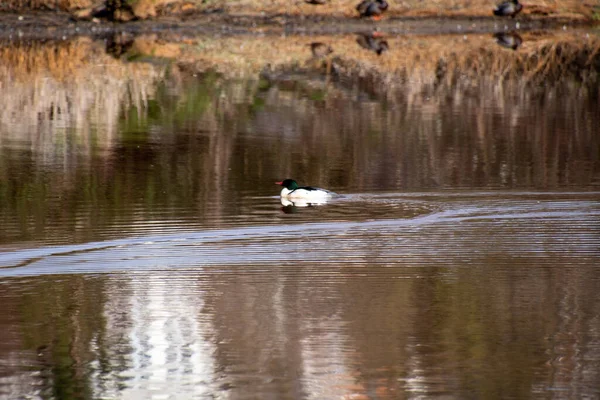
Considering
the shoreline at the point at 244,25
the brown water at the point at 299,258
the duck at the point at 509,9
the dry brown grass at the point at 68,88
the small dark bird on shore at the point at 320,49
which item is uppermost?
the duck at the point at 509,9

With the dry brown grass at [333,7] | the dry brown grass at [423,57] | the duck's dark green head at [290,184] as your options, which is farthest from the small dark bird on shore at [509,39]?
the duck's dark green head at [290,184]

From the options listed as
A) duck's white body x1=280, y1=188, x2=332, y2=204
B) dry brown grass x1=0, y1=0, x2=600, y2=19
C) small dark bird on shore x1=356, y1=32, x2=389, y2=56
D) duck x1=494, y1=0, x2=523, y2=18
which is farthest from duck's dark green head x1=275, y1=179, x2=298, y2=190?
duck x1=494, y1=0, x2=523, y2=18

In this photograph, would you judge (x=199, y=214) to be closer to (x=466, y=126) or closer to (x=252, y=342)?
(x=252, y=342)

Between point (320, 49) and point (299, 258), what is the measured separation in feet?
110

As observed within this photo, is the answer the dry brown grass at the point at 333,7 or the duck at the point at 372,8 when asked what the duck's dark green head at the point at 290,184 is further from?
the duck at the point at 372,8

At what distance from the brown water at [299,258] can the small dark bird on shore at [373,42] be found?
64.0ft

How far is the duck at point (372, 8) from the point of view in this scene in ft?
183

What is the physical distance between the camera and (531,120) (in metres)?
25.8

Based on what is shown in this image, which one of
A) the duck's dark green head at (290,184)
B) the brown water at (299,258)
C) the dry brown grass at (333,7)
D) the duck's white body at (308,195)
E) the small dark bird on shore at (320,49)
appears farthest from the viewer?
the dry brown grass at (333,7)

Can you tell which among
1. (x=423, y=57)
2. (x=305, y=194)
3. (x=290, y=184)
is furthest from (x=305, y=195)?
(x=423, y=57)

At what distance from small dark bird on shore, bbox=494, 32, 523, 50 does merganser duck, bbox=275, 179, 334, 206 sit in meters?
30.4

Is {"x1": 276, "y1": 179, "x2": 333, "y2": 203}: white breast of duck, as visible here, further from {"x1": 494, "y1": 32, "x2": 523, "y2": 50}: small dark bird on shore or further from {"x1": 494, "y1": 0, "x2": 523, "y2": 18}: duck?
{"x1": 494, "y1": 0, "x2": 523, "y2": 18}: duck

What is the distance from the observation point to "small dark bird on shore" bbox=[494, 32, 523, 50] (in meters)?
47.1

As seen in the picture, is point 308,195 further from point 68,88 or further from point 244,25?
point 244,25
